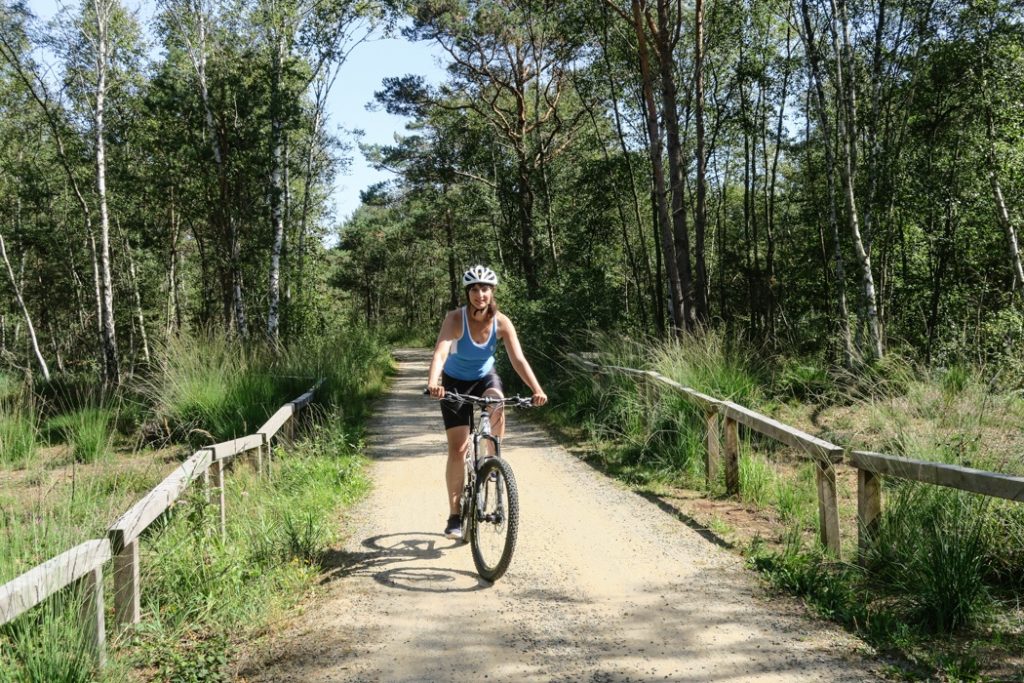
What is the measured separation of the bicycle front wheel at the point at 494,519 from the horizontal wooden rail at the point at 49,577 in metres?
2.23

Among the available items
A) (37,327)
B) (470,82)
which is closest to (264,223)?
(470,82)

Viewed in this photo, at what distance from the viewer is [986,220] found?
18359 millimetres

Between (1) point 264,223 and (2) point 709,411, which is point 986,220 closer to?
(2) point 709,411

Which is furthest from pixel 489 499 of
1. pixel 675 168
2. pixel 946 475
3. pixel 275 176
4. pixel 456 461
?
pixel 275 176

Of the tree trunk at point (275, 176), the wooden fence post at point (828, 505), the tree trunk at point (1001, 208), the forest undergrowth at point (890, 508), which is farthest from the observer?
the tree trunk at point (275, 176)

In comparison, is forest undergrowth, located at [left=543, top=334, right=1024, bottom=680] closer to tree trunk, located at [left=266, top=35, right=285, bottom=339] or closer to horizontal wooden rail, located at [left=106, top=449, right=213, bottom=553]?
horizontal wooden rail, located at [left=106, top=449, right=213, bottom=553]

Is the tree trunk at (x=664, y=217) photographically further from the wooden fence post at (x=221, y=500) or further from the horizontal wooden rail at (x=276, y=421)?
the wooden fence post at (x=221, y=500)

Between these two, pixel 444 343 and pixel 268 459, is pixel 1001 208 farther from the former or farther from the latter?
pixel 268 459

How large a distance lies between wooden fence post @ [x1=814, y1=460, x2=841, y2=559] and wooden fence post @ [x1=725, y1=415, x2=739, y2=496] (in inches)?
62.2

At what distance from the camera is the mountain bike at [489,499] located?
4.72m

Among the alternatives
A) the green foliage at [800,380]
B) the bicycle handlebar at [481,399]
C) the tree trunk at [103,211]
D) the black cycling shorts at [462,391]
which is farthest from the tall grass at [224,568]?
Result: the tree trunk at [103,211]

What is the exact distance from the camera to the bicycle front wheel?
15.4 ft

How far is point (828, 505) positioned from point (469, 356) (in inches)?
108

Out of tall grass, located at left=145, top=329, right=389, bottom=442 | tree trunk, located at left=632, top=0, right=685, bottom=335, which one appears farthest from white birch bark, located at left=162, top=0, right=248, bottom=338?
tree trunk, located at left=632, top=0, right=685, bottom=335
